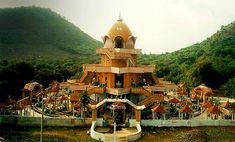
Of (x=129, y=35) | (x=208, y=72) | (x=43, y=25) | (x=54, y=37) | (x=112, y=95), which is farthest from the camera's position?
(x=54, y=37)

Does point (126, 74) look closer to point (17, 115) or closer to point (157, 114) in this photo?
point (157, 114)

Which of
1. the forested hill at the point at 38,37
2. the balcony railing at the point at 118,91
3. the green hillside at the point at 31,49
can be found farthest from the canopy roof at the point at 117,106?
the forested hill at the point at 38,37

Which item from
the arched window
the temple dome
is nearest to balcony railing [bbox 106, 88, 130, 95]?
the arched window

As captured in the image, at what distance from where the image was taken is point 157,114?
20.1 m

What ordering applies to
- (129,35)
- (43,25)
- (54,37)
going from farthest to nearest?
(54,37), (43,25), (129,35)

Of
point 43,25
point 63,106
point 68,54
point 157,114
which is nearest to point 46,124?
point 63,106

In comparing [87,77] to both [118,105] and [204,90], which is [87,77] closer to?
[118,105]

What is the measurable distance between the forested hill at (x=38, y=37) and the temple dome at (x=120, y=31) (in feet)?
18.1

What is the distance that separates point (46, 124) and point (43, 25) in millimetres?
24587

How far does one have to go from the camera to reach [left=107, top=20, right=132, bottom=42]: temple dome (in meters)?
24.8

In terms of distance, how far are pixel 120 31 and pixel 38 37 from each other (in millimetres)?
16972

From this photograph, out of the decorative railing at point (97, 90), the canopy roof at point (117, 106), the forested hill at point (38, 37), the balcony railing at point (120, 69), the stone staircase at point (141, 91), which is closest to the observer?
the canopy roof at point (117, 106)

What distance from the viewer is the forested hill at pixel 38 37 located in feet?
92.1

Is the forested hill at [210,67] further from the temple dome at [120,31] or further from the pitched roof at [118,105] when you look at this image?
the pitched roof at [118,105]
